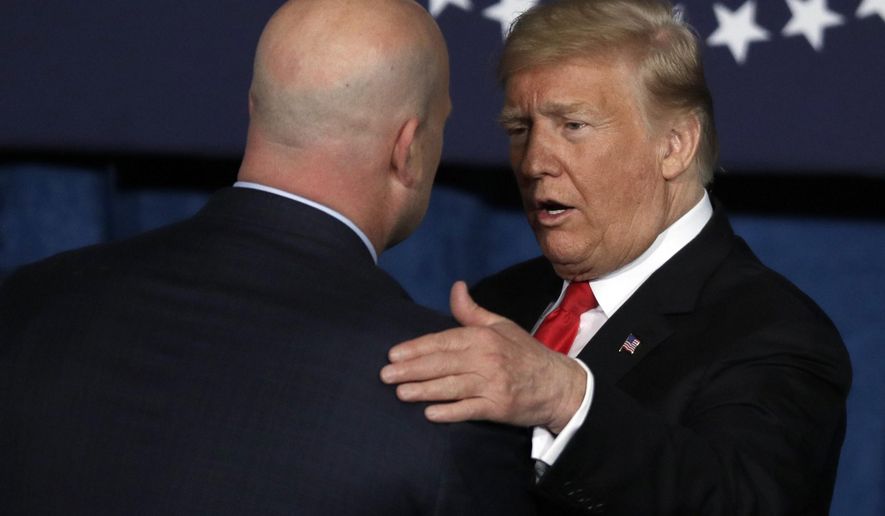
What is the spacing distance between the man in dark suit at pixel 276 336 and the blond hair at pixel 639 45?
48cm

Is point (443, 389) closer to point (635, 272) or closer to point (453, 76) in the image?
point (635, 272)

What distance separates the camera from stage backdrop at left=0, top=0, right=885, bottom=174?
2191mm

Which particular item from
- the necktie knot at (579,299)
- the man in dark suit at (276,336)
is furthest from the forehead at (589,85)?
the man in dark suit at (276,336)

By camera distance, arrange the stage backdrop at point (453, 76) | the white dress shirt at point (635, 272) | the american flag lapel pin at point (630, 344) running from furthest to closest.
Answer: the stage backdrop at point (453, 76)
the white dress shirt at point (635, 272)
the american flag lapel pin at point (630, 344)

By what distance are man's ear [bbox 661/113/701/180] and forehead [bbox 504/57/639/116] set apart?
0.23 feet

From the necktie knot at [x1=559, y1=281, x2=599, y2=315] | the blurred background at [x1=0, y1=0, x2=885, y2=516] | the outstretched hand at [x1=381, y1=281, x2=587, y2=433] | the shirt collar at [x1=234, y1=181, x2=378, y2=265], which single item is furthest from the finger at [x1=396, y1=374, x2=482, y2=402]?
the blurred background at [x1=0, y1=0, x2=885, y2=516]

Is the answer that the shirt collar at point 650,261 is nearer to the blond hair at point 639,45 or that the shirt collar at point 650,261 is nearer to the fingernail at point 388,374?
the blond hair at point 639,45

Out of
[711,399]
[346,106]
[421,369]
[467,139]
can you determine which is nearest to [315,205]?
[346,106]

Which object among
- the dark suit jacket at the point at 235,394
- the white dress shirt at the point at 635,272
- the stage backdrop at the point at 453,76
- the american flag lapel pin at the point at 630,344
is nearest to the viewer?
the dark suit jacket at the point at 235,394

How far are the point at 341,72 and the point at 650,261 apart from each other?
0.68m

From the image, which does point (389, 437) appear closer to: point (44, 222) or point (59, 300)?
point (59, 300)

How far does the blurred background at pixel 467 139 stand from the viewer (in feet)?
7.25

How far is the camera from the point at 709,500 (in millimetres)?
1349

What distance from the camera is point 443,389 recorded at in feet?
3.77
